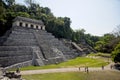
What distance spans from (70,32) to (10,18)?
25.2 m

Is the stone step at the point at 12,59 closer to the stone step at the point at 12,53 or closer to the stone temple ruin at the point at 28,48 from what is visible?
the stone temple ruin at the point at 28,48

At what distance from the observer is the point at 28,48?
97.3ft

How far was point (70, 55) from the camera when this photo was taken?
38812mm

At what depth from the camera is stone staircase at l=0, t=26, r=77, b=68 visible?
84.3ft

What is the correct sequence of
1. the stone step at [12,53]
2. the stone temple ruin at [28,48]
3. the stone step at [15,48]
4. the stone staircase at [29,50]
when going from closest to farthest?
the stone step at [12,53] < the stone staircase at [29,50] < the stone temple ruin at [28,48] < the stone step at [15,48]

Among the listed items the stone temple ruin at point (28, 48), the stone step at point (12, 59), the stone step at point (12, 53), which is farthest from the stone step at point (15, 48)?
the stone step at point (12, 59)

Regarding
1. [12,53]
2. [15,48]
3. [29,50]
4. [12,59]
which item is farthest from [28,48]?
[12,59]

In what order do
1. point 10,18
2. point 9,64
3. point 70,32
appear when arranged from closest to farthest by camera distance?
point 9,64, point 10,18, point 70,32

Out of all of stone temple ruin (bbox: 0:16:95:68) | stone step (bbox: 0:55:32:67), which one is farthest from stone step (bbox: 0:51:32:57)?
stone step (bbox: 0:55:32:67)

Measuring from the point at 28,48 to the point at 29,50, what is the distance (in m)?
0.50

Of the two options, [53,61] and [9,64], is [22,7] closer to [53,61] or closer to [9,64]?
[53,61]

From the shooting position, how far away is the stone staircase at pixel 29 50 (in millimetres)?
25703

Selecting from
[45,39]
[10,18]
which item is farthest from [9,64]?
[10,18]

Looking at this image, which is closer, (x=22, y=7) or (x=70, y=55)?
(x=70, y=55)
